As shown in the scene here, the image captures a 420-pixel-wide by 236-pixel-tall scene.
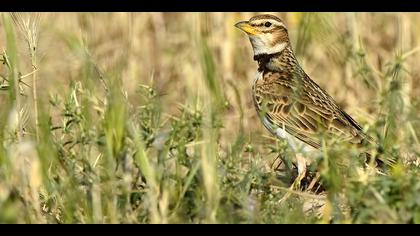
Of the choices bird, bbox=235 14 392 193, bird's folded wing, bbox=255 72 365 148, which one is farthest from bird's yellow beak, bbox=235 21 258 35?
bird's folded wing, bbox=255 72 365 148

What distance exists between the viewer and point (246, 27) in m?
7.95

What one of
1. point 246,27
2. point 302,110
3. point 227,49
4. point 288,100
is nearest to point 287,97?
point 288,100

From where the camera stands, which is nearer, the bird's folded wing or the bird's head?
the bird's folded wing

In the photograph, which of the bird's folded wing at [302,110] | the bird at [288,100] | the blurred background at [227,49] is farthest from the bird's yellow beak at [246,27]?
the blurred background at [227,49]

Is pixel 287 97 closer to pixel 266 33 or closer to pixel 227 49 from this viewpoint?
pixel 266 33

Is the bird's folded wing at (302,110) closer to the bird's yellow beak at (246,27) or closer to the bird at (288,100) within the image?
the bird at (288,100)

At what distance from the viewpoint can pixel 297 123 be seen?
24.5 feet

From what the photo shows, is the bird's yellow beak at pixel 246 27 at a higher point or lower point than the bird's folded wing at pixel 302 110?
higher

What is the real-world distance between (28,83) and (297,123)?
2.23m

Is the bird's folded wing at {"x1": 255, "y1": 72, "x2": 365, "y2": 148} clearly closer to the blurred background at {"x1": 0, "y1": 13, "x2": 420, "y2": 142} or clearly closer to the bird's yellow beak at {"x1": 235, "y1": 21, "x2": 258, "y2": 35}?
the bird's yellow beak at {"x1": 235, "y1": 21, "x2": 258, "y2": 35}

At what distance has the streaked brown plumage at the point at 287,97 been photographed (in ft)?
23.9

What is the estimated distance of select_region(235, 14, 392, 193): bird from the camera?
284 inches

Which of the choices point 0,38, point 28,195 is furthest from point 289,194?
point 0,38

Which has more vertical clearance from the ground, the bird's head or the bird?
the bird's head
